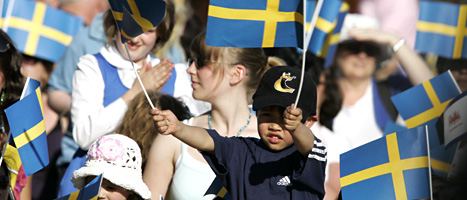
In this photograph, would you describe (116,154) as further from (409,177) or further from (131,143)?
(409,177)

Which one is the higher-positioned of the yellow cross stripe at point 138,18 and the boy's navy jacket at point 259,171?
the yellow cross stripe at point 138,18

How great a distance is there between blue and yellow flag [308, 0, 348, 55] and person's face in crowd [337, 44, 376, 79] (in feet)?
2.43

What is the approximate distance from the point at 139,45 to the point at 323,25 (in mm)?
1579

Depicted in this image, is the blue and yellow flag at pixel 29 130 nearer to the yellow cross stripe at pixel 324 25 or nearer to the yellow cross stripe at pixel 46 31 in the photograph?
the yellow cross stripe at pixel 46 31

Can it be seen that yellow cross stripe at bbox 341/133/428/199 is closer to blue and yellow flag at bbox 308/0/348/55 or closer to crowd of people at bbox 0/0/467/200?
crowd of people at bbox 0/0/467/200

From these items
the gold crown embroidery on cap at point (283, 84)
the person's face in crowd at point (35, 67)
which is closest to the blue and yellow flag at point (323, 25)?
the person's face in crowd at point (35, 67)

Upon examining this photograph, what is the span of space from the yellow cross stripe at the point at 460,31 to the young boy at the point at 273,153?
2.17 meters

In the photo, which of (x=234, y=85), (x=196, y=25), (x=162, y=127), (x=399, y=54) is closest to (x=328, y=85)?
(x=399, y=54)

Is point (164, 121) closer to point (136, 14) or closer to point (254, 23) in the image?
point (136, 14)

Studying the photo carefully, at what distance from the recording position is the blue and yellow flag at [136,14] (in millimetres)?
2803

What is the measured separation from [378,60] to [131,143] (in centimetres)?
306

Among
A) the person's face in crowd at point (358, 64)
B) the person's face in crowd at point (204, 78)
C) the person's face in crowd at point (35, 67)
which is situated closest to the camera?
the person's face in crowd at point (204, 78)

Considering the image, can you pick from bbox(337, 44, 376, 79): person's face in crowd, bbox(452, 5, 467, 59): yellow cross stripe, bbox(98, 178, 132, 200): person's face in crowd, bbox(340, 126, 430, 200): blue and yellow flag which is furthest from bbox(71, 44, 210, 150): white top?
bbox(337, 44, 376, 79): person's face in crowd

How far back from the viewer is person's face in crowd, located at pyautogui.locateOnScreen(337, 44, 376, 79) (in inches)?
229
